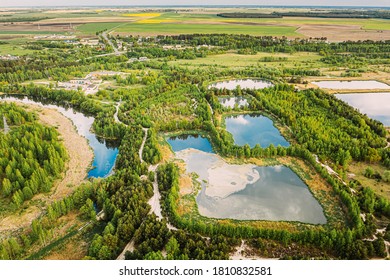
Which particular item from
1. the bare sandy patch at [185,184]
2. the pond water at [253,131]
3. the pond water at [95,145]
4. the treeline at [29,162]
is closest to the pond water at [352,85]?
the pond water at [253,131]

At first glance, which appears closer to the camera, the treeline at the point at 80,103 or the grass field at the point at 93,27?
the treeline at the point at 80,103

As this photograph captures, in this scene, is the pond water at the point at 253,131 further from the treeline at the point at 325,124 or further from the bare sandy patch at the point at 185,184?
the bare sandy patch at the point at 185,184

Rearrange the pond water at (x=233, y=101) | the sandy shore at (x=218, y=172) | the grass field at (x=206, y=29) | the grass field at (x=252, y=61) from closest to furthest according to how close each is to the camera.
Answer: the sandy shore at (x=218, y=172), the pond water at (x=233, y=101), the grass field at (x=252, y=61), the grass field at (x=206, y=29)

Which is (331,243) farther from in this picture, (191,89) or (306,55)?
(306,55)

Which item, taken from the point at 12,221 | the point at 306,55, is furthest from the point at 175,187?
the point at 306,55

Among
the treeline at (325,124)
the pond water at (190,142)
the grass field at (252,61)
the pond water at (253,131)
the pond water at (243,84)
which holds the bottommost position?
the pond water at (190,142)

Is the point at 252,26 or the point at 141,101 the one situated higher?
the point at 252,26
